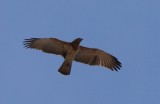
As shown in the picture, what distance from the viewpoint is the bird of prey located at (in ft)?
73.8

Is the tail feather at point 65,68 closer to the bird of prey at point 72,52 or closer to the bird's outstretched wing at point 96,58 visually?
the bird of prey at point 72,52

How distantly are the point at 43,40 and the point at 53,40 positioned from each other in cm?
45

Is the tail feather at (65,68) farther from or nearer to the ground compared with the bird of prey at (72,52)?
nearer to the ground

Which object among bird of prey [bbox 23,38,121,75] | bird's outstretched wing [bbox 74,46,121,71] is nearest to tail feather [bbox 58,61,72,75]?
bird of prey [bbox 23,38,121,75]

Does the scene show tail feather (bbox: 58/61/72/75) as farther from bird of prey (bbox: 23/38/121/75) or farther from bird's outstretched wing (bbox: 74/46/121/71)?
bird's outstretched wing (bbox: 74/46/121/71)

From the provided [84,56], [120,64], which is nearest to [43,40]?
[84,56]

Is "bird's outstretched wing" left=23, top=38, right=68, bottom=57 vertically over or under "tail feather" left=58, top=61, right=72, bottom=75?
over

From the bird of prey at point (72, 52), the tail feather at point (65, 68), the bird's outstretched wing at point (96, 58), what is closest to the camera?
the tail feather at point (65, 68)

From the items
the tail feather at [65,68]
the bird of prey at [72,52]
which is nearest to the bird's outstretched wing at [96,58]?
the bird of prey at [72,52]

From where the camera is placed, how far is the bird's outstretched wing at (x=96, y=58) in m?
23.2

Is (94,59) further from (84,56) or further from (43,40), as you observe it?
(43,40)

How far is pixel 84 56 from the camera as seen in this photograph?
23.3m

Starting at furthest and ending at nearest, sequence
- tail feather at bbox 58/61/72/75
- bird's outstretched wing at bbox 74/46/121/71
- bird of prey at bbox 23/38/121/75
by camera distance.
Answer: bird's outstretched wing at bbox 74/46/121/71 → bird of prey at bbox 23/38/121/75 → tail feather at bbox 58/61/72/75

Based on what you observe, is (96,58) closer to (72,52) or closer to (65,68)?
(72,52)
